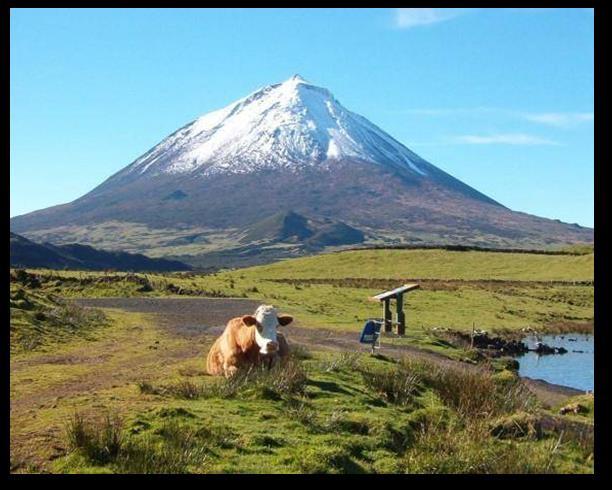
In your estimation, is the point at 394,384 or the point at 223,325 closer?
the point at 394,384

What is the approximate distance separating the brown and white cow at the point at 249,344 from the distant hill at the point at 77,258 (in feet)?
311

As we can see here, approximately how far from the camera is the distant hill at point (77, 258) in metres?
108

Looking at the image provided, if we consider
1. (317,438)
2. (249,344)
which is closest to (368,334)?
(249,344)

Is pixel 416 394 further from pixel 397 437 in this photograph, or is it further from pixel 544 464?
pixel 544 464

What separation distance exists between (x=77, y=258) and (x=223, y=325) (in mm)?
103883

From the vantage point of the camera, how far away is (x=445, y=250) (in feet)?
246

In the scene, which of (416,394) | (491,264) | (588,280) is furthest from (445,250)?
(416,394)

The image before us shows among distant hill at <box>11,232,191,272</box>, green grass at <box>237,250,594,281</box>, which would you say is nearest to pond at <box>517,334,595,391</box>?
green grass at <box>237,250,594,281</box>

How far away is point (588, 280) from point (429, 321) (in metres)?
31.2

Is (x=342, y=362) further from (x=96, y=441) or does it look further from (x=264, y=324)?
(x=96, y=441)

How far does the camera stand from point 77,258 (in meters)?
123

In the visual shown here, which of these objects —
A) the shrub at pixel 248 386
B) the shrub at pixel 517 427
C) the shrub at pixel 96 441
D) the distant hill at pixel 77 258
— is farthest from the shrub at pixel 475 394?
the distant hill at pixel 77 258
